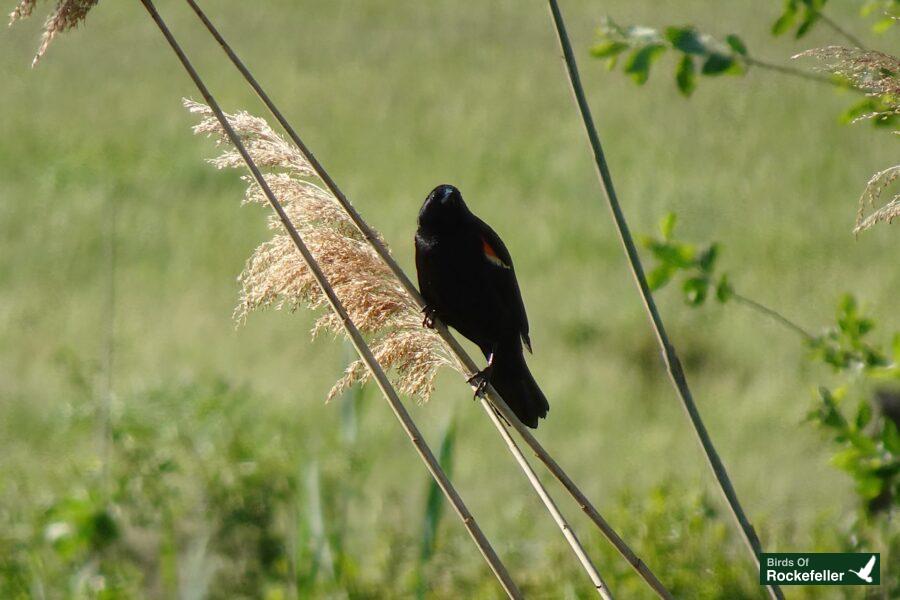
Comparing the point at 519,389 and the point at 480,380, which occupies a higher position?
the point at 480,380

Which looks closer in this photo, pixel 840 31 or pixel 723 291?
pixel 840 31

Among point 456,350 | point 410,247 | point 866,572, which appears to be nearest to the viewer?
point 456,350

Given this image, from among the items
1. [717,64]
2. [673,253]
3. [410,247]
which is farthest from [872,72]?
[410,247]

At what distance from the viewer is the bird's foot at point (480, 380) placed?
197 centimetres

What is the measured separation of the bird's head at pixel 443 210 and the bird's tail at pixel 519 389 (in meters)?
0.33

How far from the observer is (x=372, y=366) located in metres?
1.66

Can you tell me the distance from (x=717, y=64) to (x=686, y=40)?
0.08 meters

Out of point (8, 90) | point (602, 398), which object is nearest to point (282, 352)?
point (602, 398)

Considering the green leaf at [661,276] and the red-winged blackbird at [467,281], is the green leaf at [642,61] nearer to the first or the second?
the green leaf at [661,276]

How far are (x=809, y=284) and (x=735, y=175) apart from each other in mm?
1486

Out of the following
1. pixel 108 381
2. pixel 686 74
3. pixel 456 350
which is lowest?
pixel 108 381

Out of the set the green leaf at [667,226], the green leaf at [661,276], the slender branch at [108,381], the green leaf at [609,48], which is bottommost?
the slender branch at [108,381]

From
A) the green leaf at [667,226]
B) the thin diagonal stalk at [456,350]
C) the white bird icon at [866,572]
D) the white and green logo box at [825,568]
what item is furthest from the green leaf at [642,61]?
the white bird icon at [866,572]

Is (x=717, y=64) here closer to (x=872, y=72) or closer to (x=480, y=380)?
(x=872, y=72)
